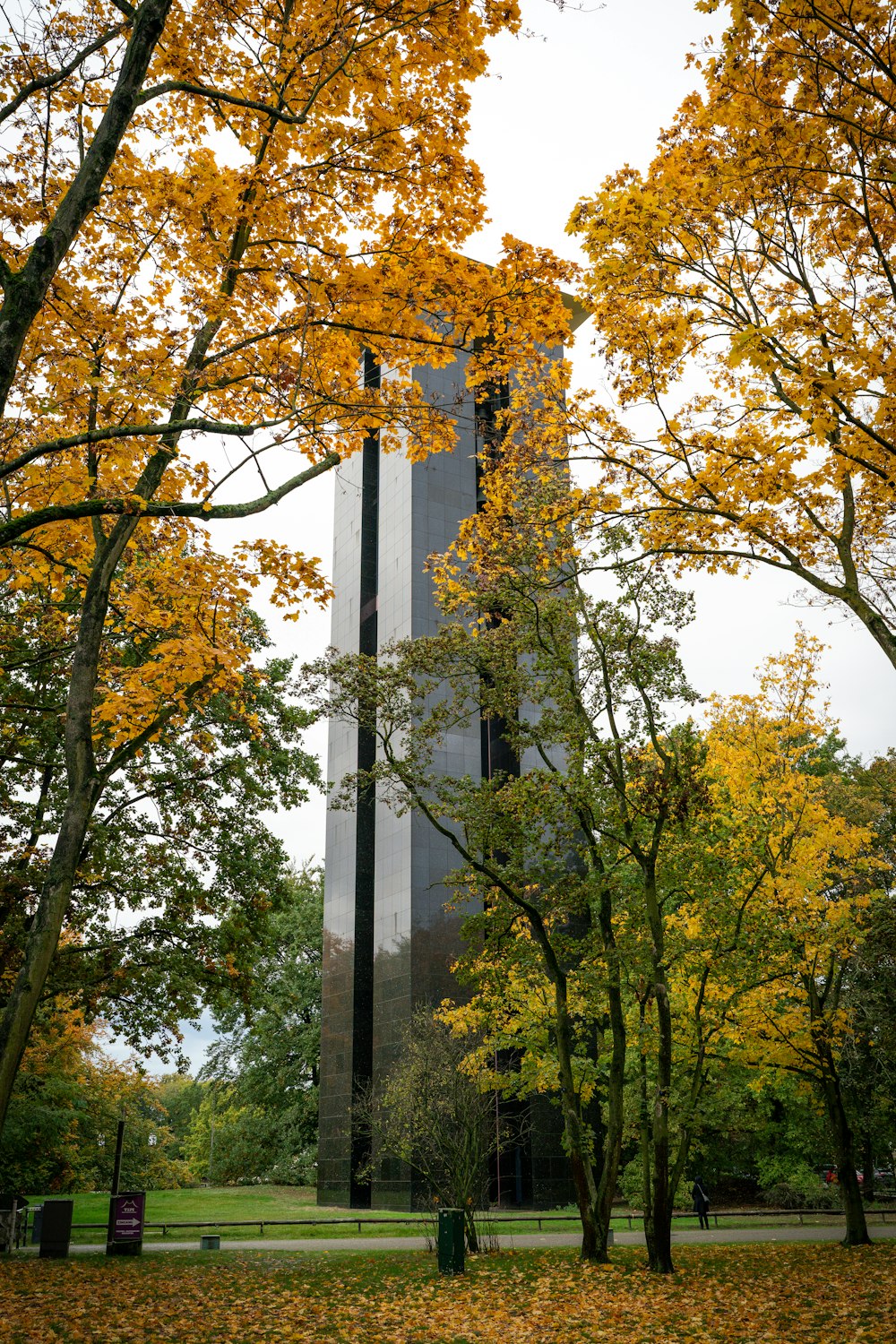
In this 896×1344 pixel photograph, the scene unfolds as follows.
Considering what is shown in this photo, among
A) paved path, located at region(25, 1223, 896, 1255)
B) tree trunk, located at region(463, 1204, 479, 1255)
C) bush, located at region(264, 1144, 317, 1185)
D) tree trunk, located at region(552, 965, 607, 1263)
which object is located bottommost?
bush, located at region(264, 1144, 317, 1185)

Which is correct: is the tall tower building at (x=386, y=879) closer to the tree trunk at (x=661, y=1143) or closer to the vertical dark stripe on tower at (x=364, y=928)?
the vertical dark stripe on tower at (x=364, y=928)

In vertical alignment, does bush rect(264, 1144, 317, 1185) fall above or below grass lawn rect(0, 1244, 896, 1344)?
below

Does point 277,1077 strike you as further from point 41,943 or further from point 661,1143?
point 41,943

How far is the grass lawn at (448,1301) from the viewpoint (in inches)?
340

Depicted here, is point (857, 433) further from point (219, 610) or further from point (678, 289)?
point (219, 610)

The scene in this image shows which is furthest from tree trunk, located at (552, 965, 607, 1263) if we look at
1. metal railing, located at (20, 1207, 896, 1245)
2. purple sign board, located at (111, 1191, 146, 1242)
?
purple sign board, located at (111, 1191, 146, 1242)

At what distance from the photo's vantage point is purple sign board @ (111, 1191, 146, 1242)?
15.2 m

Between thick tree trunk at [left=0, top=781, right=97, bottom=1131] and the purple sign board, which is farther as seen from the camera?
the purple sign board

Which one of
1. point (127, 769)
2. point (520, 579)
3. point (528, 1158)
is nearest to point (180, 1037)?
point (127, 769)

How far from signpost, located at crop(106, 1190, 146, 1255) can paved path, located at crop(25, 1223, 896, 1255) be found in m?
1.02

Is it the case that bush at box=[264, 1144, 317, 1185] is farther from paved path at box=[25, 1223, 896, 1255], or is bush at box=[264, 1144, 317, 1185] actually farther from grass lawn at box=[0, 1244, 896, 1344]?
grass lawn at box=[0, 1244, 896, 1344]

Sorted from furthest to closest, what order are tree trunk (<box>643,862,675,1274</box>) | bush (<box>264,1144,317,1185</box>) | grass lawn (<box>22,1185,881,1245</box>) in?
1. bush (<box>264,1144,317,1185</box>)
2. grass lawn (<box>22,1185,881,1245</box>)
3. tree trunk (<box>643,862,675,1274</box>)

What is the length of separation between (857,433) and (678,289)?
2.21 meters

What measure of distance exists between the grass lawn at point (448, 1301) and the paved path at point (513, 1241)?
86.2 inches
